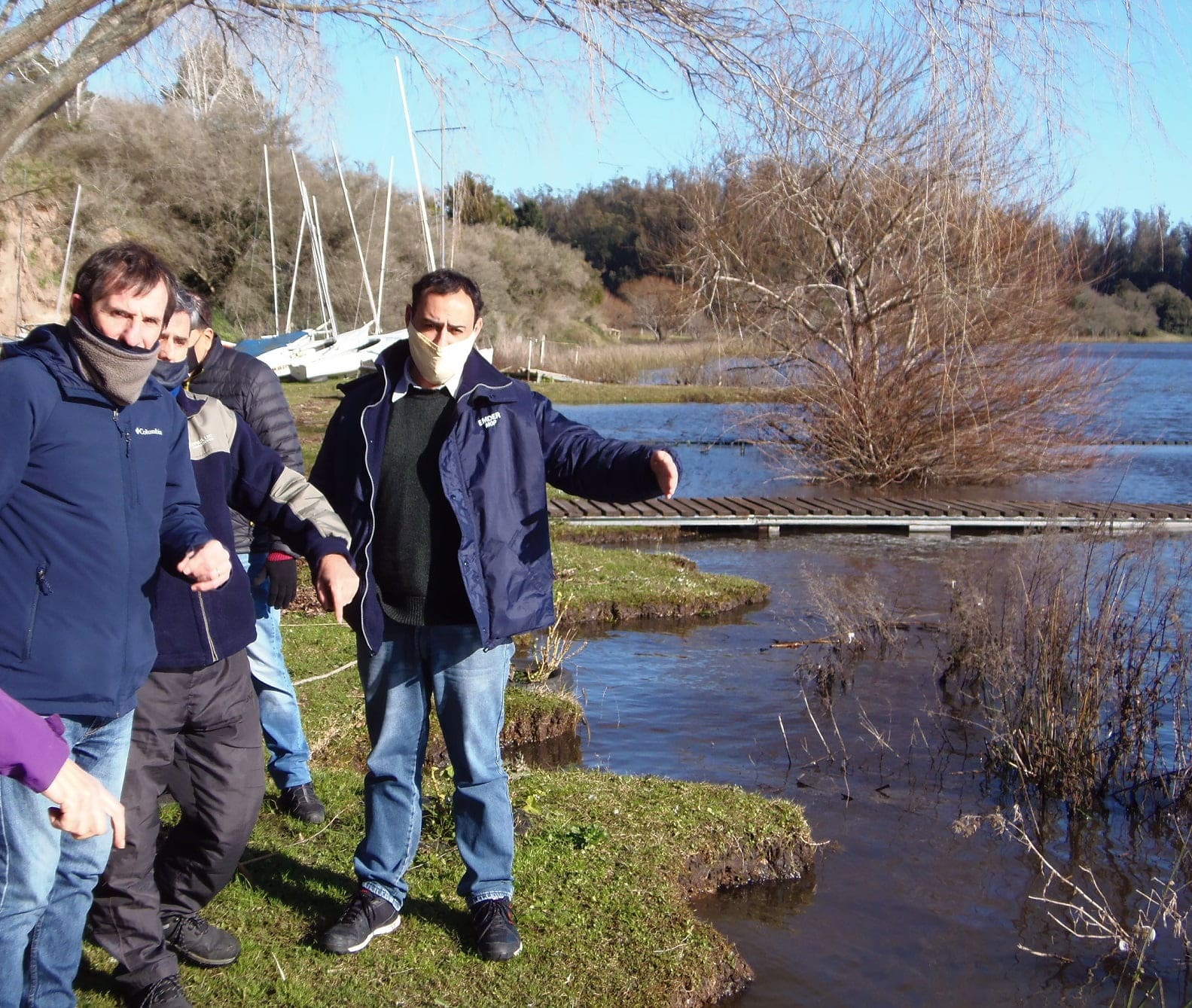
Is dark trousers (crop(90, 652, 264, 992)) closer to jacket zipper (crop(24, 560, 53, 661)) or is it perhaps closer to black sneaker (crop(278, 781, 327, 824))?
jacket zipper (crop(24, 560, 53, 661))

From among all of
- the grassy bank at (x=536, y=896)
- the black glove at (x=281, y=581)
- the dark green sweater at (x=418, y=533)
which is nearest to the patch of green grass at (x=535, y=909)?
the grassy bank at (x=536, y=896)

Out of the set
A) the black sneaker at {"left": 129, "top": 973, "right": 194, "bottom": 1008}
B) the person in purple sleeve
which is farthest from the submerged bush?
the person in purple sleeve

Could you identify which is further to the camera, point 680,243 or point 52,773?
point 680,243

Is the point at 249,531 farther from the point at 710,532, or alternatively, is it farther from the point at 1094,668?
the point at 710,532

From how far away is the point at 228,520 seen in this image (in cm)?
374

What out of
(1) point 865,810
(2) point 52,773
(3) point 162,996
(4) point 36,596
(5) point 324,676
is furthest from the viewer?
(5) point 324,676

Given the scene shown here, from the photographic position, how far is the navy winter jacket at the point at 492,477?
3.63m

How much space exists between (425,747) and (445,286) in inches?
55.3

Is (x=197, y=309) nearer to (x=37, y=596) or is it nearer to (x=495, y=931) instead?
(x=37, y=596)

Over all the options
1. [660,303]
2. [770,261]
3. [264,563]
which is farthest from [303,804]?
[660,303]

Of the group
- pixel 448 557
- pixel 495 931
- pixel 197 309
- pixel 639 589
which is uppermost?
pixel 197 309

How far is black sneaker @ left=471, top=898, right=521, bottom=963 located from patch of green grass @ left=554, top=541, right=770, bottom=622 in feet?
20.6

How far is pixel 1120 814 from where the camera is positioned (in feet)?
21.1

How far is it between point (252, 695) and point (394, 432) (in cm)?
90
